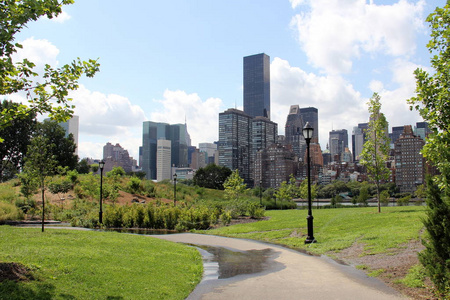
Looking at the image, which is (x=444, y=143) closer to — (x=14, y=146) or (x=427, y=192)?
(x=427, y=192)

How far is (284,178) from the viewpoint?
179 metres

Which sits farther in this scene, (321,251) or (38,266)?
(321,251)

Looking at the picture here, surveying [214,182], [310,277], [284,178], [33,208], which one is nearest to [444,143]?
[310,277]

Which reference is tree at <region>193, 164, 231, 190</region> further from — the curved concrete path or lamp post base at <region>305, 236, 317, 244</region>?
the curved concrete path

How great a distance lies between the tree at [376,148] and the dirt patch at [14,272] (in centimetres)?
2298

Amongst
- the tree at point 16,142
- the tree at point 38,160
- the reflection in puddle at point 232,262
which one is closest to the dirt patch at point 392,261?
the reflection in puddle at point 232,262

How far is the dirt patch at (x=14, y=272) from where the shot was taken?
21.5 feet

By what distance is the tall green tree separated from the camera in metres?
7.29

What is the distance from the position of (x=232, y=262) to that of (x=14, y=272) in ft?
21.2

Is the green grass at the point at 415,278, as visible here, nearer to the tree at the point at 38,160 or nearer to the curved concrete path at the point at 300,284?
the curved concrete path at the point at 300,284

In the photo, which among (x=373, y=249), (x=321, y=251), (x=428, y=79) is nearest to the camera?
(x=428, y=79)

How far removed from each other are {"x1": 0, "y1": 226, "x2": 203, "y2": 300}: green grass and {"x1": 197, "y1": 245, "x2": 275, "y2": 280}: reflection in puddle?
40 centimetres

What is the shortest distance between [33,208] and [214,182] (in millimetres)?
76725

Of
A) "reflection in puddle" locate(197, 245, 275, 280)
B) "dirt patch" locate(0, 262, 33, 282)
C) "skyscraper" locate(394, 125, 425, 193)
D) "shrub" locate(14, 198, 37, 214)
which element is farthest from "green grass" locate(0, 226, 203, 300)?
"skyscraper" locate(394, 125, 425, 193)
